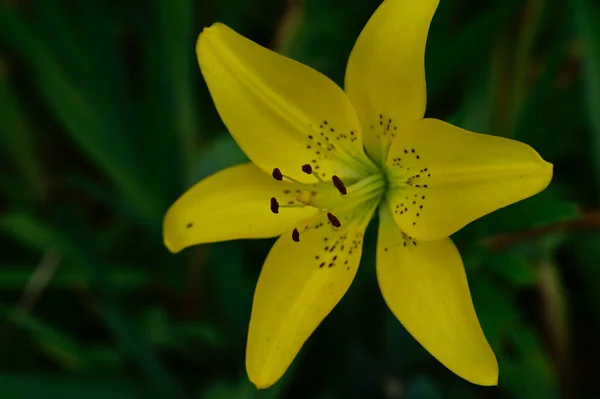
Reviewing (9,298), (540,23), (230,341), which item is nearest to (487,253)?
(540,23)

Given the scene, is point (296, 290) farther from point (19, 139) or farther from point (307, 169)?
point (19, 139)

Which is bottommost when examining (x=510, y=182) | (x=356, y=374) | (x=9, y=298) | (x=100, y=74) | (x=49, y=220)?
(x=356, y=374)

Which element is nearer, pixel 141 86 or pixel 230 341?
pixel 230 341

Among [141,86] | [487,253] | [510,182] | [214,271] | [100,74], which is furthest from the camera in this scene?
[141,86]

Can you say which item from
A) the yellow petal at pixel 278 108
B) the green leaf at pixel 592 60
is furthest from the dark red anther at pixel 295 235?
the green leaf at pixel 592 60

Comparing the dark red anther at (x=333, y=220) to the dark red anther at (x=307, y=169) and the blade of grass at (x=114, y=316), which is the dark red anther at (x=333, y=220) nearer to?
the dark red anther at (x=307, y=169)

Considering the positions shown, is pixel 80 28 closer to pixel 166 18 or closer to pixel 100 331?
pixel 166 18

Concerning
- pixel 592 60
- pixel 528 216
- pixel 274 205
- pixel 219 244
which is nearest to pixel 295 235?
pixel 274 205
